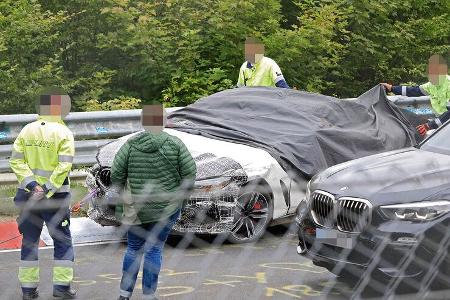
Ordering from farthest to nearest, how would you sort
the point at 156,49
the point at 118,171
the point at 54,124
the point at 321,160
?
1. the point at 156,49
2. the point at 321,160
3. the point at 54,124
4. the point at 118,171

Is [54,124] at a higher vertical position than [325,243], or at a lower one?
higher

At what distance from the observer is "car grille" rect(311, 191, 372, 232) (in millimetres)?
6320

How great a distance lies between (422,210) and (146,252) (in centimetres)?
197

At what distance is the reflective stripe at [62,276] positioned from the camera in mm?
7090

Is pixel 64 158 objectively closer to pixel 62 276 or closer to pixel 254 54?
pixel 62 276

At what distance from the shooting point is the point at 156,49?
1471 cm

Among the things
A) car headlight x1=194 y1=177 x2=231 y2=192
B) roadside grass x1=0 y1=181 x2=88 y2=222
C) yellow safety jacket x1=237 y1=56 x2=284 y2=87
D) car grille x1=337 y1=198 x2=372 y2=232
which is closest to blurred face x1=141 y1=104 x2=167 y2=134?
A: car grille x1=337 y1=198 x2=372 y2=232

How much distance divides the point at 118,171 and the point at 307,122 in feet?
10.7

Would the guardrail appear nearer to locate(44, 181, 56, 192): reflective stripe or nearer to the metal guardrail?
the metal guardrail

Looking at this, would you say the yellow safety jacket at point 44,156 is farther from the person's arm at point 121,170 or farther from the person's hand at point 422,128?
the person's hand at point 422,128

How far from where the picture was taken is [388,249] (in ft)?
20.1

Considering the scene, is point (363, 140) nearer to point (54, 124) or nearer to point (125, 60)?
point (54, 124)

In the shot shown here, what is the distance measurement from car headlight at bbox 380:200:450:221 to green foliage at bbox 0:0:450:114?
7.70m

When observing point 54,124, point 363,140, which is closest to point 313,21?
point 363,140
